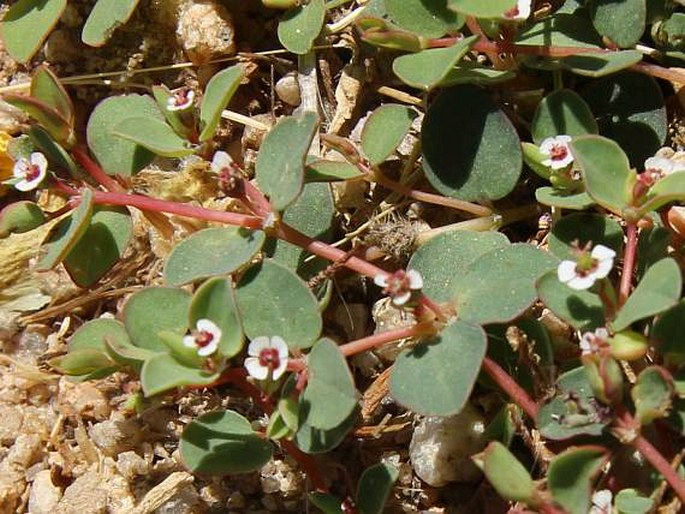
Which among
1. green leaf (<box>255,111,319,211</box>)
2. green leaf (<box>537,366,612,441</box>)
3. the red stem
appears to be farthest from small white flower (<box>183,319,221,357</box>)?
green leaf (<box>537,366,612,441</box>)

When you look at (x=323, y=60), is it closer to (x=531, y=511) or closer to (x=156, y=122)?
(x=156, y=122)

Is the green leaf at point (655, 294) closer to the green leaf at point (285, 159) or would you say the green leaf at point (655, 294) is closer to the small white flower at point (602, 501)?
the small white flower at point (602, 501)

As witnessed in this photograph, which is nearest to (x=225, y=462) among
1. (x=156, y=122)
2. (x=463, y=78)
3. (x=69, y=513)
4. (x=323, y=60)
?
(x=69, y=513)

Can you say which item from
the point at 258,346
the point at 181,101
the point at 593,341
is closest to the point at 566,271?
the point at 593,341

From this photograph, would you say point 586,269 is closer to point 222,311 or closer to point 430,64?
point 430,64

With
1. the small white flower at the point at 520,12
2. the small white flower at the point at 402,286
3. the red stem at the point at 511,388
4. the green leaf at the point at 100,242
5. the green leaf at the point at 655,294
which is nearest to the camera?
the green leaf at the point at 655,294

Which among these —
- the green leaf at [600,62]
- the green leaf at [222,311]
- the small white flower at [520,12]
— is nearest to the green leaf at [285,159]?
the green leaf at [222,311]

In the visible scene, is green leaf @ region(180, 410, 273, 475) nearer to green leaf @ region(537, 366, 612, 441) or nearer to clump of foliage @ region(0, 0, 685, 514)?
clump of foliage @ region(0, 0, 685, 514)
